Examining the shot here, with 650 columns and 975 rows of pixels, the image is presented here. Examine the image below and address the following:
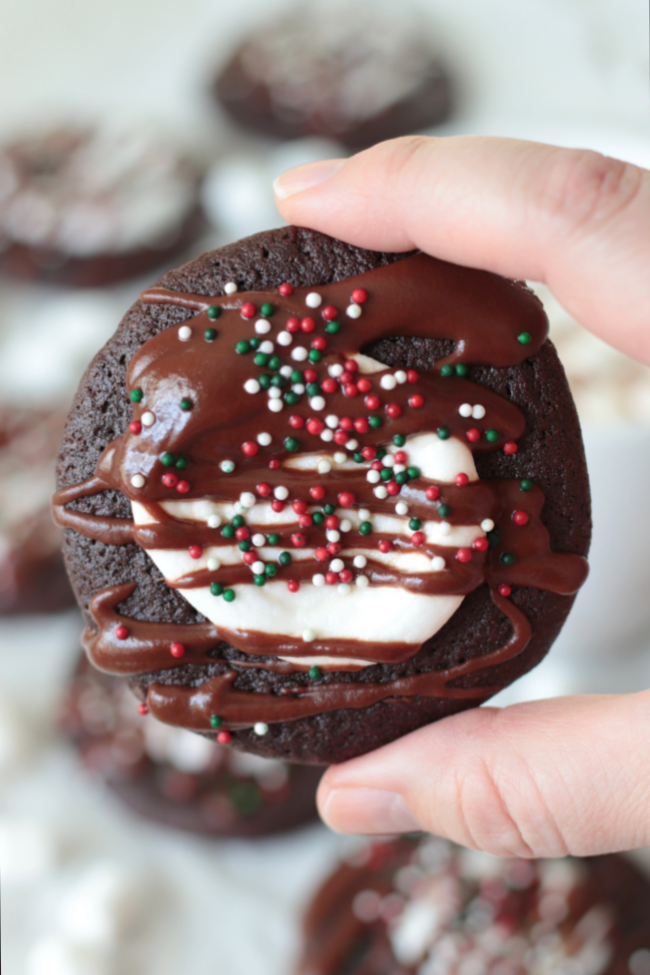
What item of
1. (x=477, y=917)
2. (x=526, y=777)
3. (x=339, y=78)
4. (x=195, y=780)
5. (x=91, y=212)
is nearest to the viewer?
(x=526, y=777)

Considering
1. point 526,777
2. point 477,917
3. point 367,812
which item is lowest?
point 477,917

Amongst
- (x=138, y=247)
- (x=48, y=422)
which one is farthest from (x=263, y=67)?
(x=48, y=422)

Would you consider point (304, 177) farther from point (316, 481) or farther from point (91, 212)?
point (91, 212)

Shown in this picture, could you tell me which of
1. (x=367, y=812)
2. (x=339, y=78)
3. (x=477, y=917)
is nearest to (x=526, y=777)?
(x=367, y=812)

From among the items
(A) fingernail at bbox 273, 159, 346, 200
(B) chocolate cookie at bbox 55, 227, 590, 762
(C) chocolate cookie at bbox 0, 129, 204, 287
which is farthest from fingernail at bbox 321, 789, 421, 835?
(C) chocolate cookie at bbox 0, 129, 204, 287

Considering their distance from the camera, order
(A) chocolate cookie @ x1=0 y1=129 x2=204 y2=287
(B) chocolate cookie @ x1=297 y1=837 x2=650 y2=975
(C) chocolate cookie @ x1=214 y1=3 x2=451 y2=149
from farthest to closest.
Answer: (C) chocolate cookie @ x1=214 y1=3 x2=451 y2=149 → (A) chocolate cookie @ x1=0 y1=129 x2=204 y2=287 → (B) chocolate cookie @ x1=297 y1=837 x2=650 y2=975

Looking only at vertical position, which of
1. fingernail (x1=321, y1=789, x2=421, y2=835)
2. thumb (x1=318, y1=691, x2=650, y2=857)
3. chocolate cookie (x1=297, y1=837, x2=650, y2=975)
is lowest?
chocolate cookie (x1=297, y1=837, x2=650, y2=975)

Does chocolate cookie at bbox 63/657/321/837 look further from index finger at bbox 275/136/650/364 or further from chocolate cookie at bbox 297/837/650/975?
index finger at bbox 275/136/650/364
